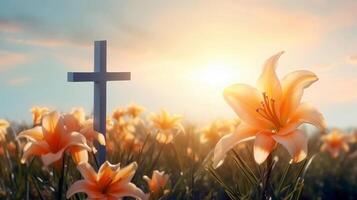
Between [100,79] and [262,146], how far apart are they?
5.60 feet

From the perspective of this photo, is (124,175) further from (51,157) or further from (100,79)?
(100,79)

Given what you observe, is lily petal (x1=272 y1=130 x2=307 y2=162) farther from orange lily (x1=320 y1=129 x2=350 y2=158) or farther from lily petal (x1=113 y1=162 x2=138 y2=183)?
orange lily (x1=320 y1=129 x2=350 y2=158)

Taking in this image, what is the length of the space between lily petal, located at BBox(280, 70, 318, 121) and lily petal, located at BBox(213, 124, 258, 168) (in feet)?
0.45

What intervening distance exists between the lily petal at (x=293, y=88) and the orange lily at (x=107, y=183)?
24.4 inches

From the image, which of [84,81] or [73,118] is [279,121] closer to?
[73,118]

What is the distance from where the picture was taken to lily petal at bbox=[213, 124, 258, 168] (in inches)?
83.7

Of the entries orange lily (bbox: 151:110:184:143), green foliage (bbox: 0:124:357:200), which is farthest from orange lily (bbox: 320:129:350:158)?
orange lily (bbox: 151:110:184:143)

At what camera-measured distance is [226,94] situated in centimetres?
231

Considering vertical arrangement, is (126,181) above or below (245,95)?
below

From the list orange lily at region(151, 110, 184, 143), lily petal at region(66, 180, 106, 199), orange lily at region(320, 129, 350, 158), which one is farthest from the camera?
orange lily at region(320, 129, 350, 158)

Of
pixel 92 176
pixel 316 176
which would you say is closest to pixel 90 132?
pixel 92 176

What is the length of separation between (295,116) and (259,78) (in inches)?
7.8

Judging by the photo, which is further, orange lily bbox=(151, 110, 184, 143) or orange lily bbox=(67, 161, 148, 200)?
orange lily bbox=(151, 110, 184, 143)

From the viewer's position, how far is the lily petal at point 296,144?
6.88ft
